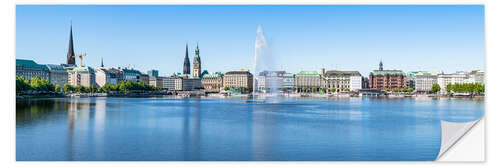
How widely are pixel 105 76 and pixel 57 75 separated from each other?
19.5 m

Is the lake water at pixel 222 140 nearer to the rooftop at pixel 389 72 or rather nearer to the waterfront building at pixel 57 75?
the waterfront building at pixel 57 75

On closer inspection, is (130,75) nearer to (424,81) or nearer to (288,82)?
(288,82)

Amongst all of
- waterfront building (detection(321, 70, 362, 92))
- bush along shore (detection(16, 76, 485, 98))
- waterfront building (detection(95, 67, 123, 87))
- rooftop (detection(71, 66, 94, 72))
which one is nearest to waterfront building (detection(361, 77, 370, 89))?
waterfront building (detection(321, 70, 362, 92))

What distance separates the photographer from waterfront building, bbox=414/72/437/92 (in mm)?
112312

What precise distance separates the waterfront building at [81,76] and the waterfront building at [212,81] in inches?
1786

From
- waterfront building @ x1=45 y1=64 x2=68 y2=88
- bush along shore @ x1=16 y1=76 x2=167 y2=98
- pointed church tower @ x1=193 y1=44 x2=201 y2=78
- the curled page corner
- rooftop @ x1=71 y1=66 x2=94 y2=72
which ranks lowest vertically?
the curled page corner

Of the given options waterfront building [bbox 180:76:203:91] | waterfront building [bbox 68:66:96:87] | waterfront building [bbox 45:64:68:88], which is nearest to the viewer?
waterfront building [bbox 45:64:68:88]

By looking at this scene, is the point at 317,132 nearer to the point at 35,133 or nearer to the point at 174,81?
the point at 35,133

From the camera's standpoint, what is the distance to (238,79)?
12825 cm

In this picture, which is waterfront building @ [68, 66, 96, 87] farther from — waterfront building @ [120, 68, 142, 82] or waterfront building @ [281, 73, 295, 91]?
waterfront building @ [281, 73, 295, 91]

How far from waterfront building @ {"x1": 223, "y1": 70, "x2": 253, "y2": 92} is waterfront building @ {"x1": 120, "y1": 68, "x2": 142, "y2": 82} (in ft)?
82.6

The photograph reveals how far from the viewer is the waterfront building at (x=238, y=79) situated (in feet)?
415

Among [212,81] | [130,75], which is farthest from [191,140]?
[212,81]
